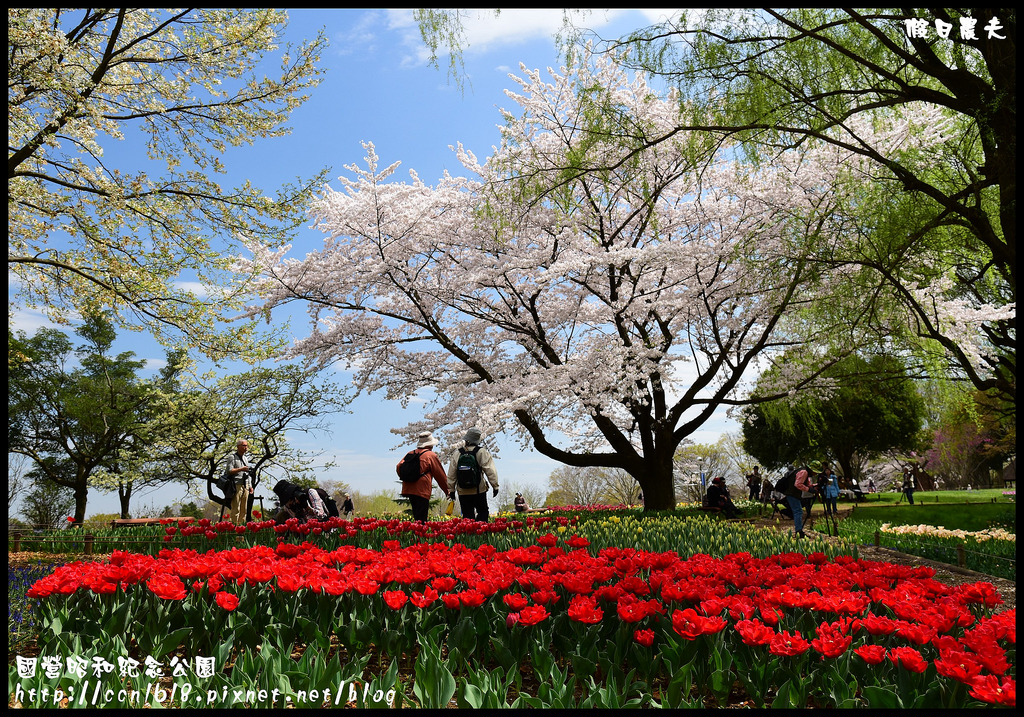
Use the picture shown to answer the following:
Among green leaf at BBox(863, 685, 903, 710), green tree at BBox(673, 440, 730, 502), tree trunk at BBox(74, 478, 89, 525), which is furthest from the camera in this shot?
green tree at BBox(673, 440, 730, 502)

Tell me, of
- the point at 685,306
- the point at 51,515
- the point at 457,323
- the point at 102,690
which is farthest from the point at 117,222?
the point at 51,515

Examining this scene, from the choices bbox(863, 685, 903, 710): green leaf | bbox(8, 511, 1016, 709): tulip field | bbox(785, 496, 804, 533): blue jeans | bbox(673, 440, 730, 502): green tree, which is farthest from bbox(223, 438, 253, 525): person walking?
bbox(673, 440, 730, 502): green tree

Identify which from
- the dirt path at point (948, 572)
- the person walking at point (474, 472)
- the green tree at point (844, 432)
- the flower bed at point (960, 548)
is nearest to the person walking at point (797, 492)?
the flower bed at point (960, 548)

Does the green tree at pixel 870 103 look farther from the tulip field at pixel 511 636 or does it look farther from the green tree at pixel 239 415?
the green tree at pixel 239 415

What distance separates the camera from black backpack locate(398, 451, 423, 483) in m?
8.19

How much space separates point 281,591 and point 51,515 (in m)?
32.1

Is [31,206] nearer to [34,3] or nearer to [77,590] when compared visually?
[77,590]

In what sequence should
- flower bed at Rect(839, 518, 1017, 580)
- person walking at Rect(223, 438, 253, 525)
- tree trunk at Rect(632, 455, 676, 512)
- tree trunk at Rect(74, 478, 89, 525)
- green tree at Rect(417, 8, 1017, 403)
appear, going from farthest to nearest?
tree trunk at Rect(74, 478, 89, 525)
tree trunk at Rect(632, 455, 676, 512)
person walking at Rect(223, 438, 253, 525)
flower bed at Rect(839, 518, 1017, 580)
green tree at Rect(417, 8, 1017, 403)

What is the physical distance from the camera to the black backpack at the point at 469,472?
859cm

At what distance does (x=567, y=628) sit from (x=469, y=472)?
545cm

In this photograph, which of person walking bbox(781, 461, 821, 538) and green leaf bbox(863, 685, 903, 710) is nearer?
green leaf bbox(863, 685, 903, 710)

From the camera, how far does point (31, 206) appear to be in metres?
9.73

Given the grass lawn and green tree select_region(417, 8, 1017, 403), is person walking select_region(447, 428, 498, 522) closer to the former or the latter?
green tree select_region(417, 8, 1017, 403)

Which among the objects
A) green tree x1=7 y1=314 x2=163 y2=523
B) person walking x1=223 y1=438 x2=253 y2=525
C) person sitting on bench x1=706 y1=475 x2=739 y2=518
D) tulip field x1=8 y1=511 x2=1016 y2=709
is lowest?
person sitting on bench x1=706 y1=475 x2=739 y2=518
